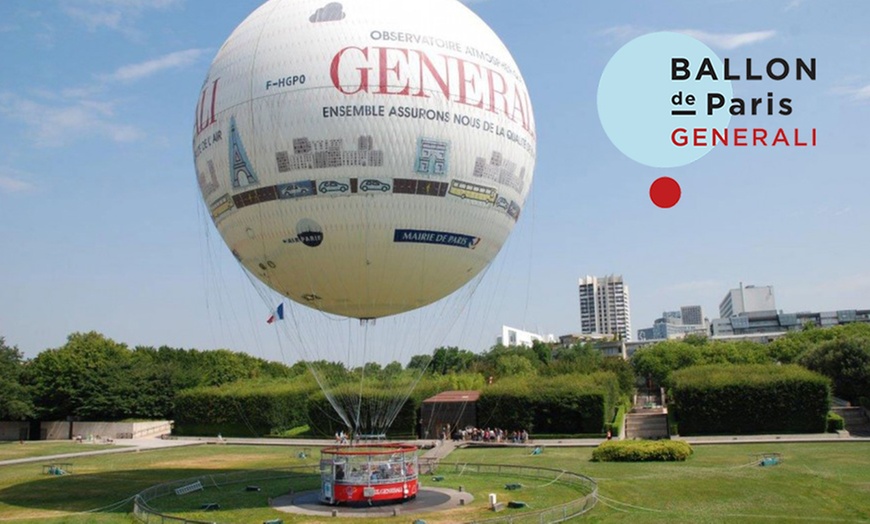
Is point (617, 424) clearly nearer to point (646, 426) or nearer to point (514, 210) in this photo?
point (646, 426)

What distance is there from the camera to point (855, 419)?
58875 millimetres

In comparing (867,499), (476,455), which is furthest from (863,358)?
(867,499)

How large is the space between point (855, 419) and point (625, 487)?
1458 inches

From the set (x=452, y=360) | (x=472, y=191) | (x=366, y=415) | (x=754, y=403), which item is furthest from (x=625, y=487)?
(x=452, y=360)

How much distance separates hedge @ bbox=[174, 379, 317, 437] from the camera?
71688 mm

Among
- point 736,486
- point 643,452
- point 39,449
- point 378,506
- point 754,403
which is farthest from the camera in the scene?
point 39,449

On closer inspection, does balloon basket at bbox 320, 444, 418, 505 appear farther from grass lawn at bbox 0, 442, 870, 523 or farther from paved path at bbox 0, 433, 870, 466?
paved path at bbox 0, 433, 870, 466

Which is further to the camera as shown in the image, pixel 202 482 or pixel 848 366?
pixel 848 366

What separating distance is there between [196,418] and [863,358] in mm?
61298

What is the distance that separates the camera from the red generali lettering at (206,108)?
25.3 m

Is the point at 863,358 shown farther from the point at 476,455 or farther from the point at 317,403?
the point at 317,403

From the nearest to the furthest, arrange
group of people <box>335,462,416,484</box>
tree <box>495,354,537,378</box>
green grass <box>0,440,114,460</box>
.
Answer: group of people <box>335,462,416,484</box> → green grass <box>0,440,114,460</box> → tree <box>495,354,537,378</box>

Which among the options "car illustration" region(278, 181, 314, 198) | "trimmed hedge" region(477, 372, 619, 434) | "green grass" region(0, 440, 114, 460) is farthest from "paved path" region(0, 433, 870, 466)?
"car illustration" region(278, 181, 314, 198)

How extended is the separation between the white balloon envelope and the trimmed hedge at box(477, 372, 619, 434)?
114ft
